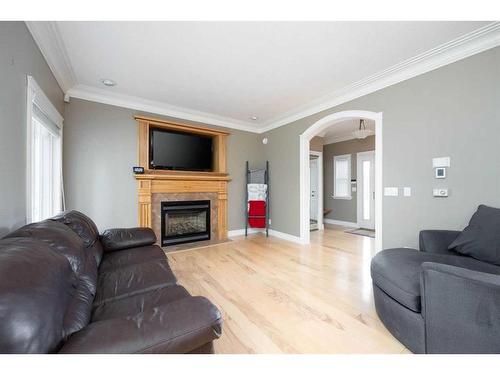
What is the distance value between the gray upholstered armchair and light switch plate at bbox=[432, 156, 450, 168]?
813mm

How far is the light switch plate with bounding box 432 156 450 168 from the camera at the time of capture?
88.4 inches

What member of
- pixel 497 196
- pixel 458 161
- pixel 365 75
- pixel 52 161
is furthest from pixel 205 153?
pixel 497 196

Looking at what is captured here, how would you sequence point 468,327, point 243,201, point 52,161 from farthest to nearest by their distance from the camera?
1. point 243,201
2. point 52,161
3. point 468,327

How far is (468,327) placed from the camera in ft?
3.60

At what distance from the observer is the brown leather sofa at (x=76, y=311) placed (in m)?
0.60

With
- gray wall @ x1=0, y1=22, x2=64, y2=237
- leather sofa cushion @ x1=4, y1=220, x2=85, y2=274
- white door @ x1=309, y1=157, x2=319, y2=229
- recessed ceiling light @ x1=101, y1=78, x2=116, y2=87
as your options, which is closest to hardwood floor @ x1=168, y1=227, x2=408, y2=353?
leather sofa cushion @ x1=4, y1=220, x2=85, y2=274

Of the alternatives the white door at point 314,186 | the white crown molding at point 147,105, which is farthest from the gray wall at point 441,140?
the white door at point 314,186

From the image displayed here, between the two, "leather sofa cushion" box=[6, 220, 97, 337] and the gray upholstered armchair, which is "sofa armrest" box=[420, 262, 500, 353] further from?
"leather sofa cushion" box=[6, 220, 97, 337]

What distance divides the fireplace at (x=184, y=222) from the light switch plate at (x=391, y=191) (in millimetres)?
3070

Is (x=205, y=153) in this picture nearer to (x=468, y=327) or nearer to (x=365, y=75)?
(x=365, y=75)

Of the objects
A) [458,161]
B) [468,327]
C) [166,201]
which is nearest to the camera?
[468,327]

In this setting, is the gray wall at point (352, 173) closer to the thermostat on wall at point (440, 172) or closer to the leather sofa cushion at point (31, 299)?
the thermostat on wall at point (440, 172)

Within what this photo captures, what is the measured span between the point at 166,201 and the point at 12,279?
3.24 metres

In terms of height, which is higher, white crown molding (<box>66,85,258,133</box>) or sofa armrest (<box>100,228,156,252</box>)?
white crown molding (<box>66,85,258,133</box>)
